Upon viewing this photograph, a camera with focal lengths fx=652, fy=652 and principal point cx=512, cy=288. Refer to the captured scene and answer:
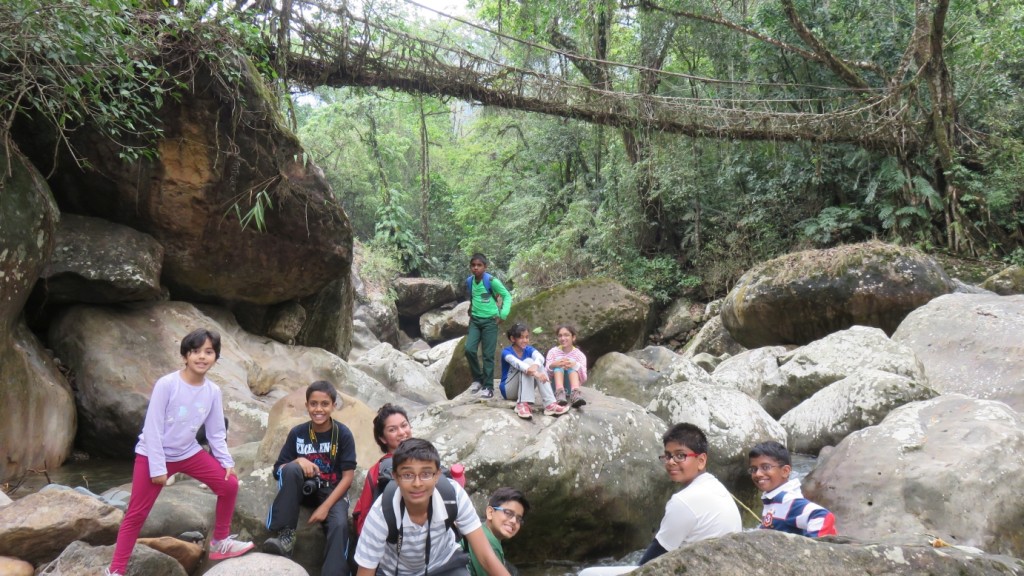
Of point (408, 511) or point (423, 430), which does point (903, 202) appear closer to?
point (423, 430)

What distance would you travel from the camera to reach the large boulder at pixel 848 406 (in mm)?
5988

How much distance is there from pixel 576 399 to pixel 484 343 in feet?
6.92

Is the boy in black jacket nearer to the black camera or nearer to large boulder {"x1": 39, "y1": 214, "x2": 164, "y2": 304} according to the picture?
the black camera

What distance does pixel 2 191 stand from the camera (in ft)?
16.0

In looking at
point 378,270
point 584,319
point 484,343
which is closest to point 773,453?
point 484,343

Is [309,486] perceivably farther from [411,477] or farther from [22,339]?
[22,339]

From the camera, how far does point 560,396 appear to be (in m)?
5.40

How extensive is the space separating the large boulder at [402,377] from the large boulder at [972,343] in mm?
6438

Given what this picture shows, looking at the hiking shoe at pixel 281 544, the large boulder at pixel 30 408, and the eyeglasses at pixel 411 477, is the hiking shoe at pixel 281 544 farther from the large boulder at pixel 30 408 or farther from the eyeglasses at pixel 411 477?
the large boulder at pixel 30 408

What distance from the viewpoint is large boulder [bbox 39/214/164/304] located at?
6227 millimetres

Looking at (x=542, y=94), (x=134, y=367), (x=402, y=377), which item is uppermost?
(x=542, y=94)

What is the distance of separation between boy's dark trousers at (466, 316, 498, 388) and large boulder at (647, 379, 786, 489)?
1845 mm

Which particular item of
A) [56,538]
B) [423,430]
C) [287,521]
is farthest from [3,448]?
[423,430]

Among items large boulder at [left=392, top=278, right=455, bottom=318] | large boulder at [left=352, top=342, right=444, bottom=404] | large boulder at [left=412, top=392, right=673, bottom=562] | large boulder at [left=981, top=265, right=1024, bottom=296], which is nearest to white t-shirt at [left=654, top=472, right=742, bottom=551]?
large boulder at [left=412, top=392, right=673, bottom=562]
